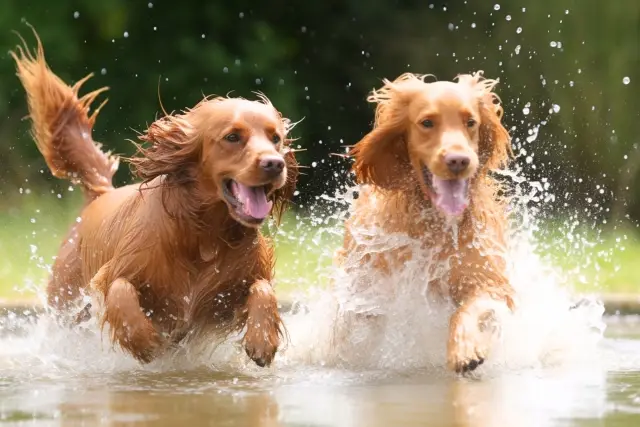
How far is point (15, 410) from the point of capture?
456 cm

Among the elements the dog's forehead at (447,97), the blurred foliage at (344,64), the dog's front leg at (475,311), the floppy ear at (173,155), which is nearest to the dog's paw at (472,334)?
the dog's front leg at (475,311)

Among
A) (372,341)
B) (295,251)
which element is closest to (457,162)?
(372,341)

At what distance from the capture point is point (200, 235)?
5.73 m

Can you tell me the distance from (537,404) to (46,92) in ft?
11.2

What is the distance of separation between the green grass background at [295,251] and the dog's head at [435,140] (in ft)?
6.32

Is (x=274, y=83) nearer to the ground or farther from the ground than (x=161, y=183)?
farther from the ground

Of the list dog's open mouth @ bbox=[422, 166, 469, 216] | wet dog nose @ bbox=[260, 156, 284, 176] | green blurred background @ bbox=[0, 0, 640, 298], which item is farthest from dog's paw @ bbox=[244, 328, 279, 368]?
green blurred background @ bbox=[0, 0, 640, 298]

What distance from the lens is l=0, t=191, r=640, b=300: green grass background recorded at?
9367mm

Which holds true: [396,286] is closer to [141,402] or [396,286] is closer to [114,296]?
[114,296]

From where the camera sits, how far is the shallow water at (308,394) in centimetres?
434

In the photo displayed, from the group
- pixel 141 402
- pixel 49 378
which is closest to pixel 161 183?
pixel 49 378

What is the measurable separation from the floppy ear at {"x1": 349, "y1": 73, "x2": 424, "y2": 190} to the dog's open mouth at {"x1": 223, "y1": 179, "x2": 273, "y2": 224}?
68 cm

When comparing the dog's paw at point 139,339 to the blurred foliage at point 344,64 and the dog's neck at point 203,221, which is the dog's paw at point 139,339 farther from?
the blurred foliage at point 344,64

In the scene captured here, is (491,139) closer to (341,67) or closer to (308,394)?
(308,394)
